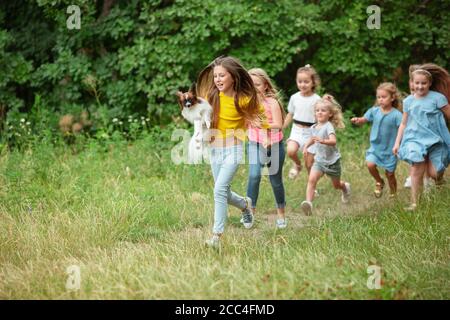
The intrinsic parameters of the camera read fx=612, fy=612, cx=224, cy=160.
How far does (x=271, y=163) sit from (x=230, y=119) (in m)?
0.95

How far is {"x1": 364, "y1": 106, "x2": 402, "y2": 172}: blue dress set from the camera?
6.87m

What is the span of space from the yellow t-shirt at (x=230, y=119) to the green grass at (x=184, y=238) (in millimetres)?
882

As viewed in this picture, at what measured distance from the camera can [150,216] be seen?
5746 mm

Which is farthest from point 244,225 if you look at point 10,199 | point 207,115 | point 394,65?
point 394,65

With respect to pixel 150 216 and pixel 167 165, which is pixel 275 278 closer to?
pixel 150 216

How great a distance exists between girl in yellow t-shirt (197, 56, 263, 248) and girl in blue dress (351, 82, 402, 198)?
2.03m

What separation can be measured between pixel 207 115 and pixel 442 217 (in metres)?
2.27

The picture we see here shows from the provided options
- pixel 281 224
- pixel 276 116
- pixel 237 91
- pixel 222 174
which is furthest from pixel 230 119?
pixel 281 224

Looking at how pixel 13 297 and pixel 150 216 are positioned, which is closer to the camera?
pixel 13 297

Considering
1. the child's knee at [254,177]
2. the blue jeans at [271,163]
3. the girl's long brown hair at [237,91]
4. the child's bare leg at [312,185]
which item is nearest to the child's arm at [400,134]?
the child's bare leg at [312,185]

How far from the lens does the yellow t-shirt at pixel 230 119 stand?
17.2 ft

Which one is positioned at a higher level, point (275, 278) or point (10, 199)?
point (10, 199)

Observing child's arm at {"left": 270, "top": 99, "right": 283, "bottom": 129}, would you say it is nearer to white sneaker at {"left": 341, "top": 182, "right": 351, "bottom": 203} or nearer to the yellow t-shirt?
the yellow t-shirt

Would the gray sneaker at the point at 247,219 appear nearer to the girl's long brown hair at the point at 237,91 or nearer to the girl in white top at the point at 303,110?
the girl's long brown hair at the point at 237,91
